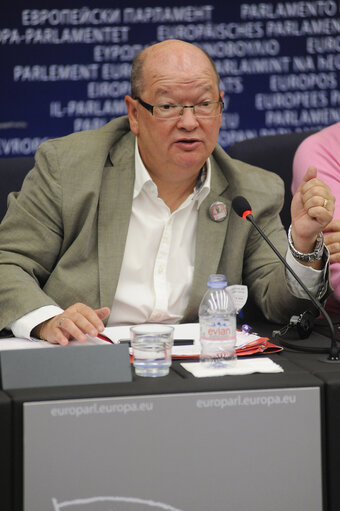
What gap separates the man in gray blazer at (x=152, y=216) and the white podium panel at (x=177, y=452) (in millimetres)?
604

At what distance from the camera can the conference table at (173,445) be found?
1.23m

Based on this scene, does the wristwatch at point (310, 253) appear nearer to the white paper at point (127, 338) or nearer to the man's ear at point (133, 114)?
the white paper at point (127, 338)

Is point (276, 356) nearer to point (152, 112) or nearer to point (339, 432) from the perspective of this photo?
point (339, 432)

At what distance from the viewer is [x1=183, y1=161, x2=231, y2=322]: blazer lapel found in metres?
2.04

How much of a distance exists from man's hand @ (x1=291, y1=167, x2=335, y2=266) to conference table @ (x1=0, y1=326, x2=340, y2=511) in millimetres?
484

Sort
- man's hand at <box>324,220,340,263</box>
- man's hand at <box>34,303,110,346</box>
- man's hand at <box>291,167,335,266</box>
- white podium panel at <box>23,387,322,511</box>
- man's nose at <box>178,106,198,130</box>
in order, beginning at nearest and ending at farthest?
white podium panel at <box>23,387,322,511</box> → man's hand at <box>34,303,110,346</box> → man's hand at <box>291,167,335,266</box> → man's nose at <box>178,106,198,130</box> → man's hand at <box>324,220,340,263</box>

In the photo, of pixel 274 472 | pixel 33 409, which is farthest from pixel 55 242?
pixel 274 472

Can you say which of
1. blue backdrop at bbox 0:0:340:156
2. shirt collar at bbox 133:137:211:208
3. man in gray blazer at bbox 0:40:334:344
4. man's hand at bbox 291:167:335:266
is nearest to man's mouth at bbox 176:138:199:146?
man in gray blazer at bbox 0:40:334:344

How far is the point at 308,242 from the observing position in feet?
5.89

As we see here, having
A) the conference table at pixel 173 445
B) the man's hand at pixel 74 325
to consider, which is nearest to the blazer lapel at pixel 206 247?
the man's hand at pixel 74 325

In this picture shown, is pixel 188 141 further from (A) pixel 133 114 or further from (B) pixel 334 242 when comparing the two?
(B) pixel 334 242

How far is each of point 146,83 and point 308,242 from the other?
64cm

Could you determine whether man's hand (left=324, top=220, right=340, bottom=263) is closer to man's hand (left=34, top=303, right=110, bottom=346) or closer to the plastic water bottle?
the plastic water bottle

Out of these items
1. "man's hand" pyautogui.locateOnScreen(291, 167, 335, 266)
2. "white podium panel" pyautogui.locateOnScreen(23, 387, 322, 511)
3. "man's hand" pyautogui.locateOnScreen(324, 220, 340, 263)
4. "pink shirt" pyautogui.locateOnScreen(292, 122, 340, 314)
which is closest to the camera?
"white podium panel" pyautogui.locateOnScreen(23, 387, 322, 511)
